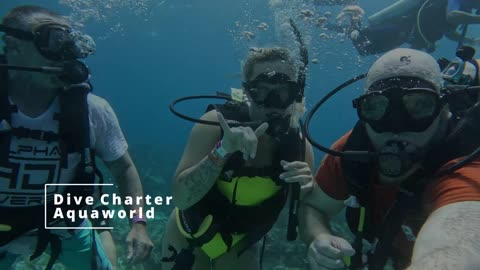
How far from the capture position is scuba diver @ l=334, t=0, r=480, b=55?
997cm

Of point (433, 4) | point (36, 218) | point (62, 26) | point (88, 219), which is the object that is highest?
point (433, 4)

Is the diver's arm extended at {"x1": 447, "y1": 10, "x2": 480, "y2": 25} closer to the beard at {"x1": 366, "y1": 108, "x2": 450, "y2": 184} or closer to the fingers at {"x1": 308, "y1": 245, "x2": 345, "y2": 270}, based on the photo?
the beard at {"x1": 366, "y1": 108, "x2": 450, "y2": 184}

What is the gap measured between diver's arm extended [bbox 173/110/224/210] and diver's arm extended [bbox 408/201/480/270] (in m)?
1.88

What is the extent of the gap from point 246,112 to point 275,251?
6.96m

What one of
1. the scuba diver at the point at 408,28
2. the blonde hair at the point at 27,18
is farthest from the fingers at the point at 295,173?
the scuba diver at the point at 408,28

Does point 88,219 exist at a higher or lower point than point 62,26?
lower

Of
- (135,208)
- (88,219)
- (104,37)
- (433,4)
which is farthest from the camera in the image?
(104,37)

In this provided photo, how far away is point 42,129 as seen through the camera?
12.5 ft

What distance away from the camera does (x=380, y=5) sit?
1699 inches

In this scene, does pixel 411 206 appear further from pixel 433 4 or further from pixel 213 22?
pixel 213 22

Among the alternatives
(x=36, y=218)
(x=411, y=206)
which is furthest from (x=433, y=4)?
(x=36, y=218)

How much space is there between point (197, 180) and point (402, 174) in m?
1.88

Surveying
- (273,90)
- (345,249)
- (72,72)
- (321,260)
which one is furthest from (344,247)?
(72,72)

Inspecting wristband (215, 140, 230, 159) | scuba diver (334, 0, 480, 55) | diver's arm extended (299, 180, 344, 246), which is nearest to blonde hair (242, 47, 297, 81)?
wristband (215, 140, 230, 159)
